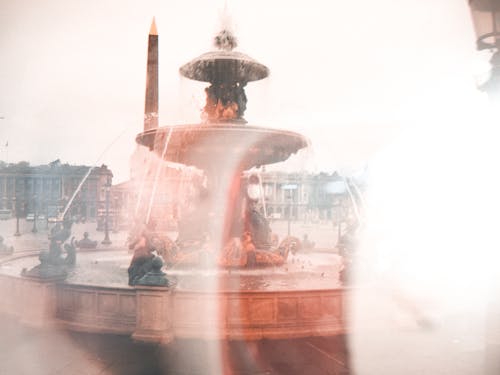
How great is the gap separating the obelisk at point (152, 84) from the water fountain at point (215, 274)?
5151cm

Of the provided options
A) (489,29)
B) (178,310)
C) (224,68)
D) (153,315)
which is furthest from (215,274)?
(489,29)

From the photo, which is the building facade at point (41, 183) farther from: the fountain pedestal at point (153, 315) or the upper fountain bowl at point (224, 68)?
the fountain pedestal at point (153, 315)

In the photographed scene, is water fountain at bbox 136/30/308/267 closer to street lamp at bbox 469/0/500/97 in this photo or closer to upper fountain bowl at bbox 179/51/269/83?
upper fountain bowl at bbox 179/51/269/83

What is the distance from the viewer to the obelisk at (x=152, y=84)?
2697 inches

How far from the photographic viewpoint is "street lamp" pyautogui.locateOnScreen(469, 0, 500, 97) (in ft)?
16.2

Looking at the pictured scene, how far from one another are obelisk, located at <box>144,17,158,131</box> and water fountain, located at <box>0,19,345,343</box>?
2028 inches

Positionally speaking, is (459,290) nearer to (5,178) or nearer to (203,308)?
(203,308)

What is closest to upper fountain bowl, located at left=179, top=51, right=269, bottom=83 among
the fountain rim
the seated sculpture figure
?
the fountain rim

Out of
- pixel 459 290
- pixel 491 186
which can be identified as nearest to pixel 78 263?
pixel 459 290

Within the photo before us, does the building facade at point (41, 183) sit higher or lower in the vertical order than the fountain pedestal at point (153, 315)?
higher

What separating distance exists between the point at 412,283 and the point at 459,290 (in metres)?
3.57

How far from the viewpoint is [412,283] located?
10.5 m

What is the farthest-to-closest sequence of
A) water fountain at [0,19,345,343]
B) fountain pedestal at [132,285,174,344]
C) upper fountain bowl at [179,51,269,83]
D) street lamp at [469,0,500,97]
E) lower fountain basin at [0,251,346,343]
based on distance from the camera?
upper fountain bowl at [179,51,269,83] < water fountain at [0,19,345,343] < lower fountain basin at [0,251,346,343] < fountain pedestal at [132,285,174,344] < street lamp at [469,0,500,97]

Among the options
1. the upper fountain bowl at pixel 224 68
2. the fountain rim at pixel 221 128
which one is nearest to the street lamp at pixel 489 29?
the fountain rim at pixel 221 128
